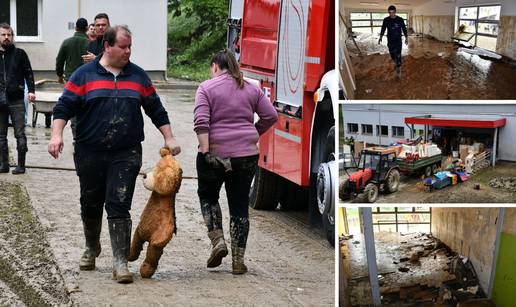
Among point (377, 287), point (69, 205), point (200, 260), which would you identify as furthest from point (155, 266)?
point (377, 287)

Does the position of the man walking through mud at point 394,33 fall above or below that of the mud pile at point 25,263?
above

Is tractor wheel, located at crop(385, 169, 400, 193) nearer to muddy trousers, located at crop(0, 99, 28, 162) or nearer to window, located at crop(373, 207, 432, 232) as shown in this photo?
window, located at crop(373, 207, 432, 232)

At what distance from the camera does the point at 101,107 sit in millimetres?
6852

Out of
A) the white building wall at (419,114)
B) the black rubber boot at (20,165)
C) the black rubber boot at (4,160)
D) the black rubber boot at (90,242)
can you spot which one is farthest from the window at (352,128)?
the black rubber boot at (4,160)

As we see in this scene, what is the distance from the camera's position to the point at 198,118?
7109mm

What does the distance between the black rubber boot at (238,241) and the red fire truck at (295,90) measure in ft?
2.26

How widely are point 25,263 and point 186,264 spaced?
1.19 m

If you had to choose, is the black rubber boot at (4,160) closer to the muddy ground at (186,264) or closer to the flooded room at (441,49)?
the muddy ground at (186,264)

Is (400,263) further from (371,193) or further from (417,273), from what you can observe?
(371,193)

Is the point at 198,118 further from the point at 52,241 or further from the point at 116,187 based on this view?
the point at 52,241

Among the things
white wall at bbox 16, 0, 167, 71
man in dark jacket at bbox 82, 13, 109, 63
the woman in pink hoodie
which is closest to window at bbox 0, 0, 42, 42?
white wall at bbox 16, 0, 167, 71

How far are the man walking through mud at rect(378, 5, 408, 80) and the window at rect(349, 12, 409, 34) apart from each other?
15 mm

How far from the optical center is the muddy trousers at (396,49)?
10.4 feet

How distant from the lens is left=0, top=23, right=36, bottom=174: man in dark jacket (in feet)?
39.0
